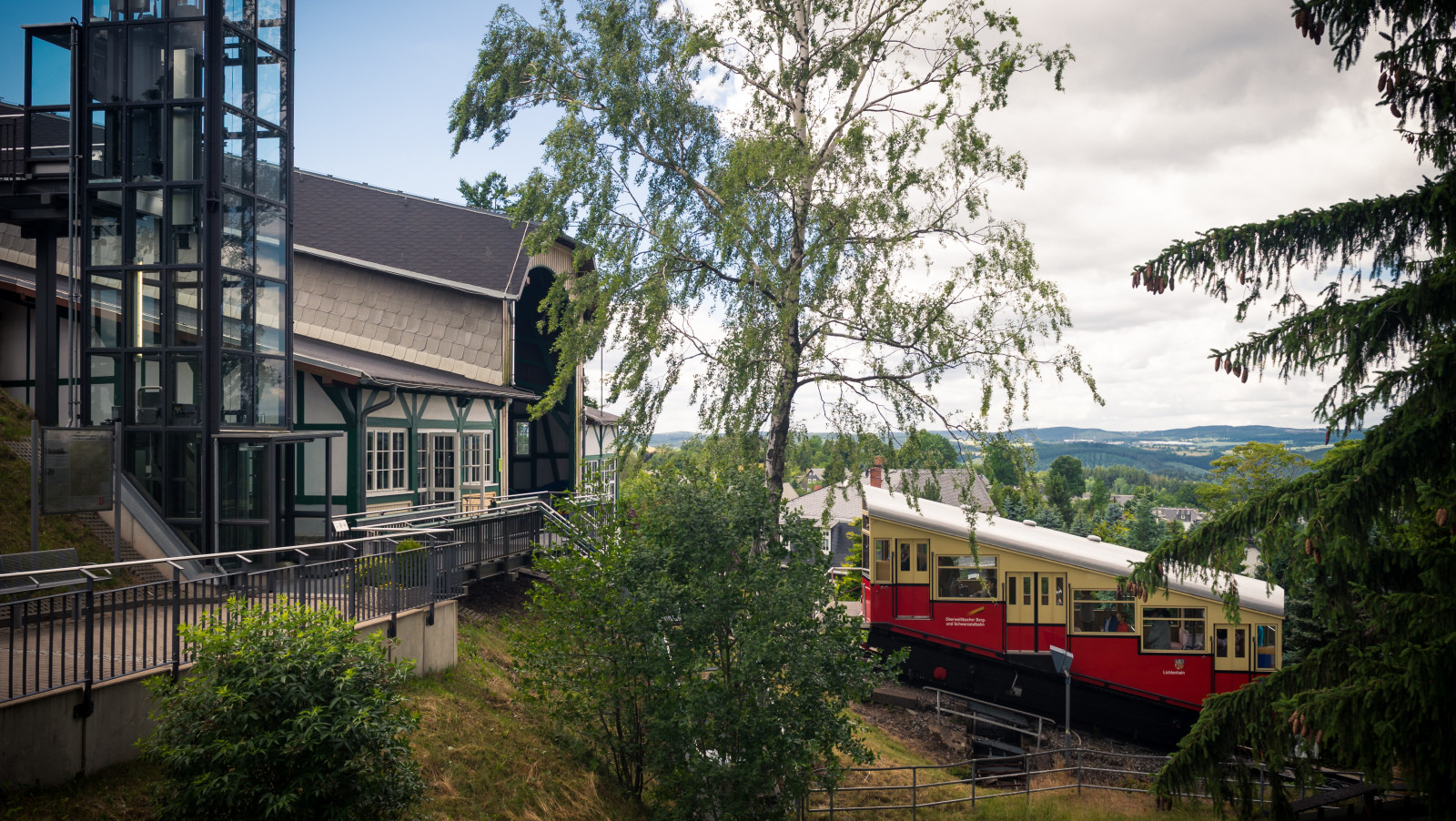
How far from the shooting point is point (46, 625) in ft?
32.2

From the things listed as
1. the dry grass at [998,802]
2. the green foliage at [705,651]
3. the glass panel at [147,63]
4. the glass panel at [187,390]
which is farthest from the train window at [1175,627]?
the glass panel at [147,63]

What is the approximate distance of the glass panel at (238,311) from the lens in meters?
12.9

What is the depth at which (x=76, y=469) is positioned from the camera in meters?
10.6

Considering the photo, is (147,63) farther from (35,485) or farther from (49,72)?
(35,485)

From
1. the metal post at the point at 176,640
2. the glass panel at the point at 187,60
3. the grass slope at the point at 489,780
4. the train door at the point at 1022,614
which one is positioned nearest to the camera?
the grass slope at the point at 489,780

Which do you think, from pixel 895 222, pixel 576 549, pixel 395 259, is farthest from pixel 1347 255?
pixel 395 259

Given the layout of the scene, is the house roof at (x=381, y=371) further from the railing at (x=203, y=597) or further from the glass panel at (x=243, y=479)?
the glass panel at (x=243, y=479)

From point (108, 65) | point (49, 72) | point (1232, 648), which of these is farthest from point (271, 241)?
point (1232, 648)

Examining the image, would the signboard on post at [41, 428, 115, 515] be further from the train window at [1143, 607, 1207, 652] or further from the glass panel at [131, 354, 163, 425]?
the train window at [1143, 607, 1207, 652]

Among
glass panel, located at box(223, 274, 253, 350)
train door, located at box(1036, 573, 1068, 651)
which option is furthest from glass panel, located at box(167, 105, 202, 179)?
train door, located at box(1036, 573, 1068, 651)

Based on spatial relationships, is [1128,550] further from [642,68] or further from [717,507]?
[642,68]

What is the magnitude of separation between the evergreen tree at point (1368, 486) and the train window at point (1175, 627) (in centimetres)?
903

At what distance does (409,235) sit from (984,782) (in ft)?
63.6

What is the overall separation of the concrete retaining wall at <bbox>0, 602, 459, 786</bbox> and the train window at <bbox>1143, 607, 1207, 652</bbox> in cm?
1785
